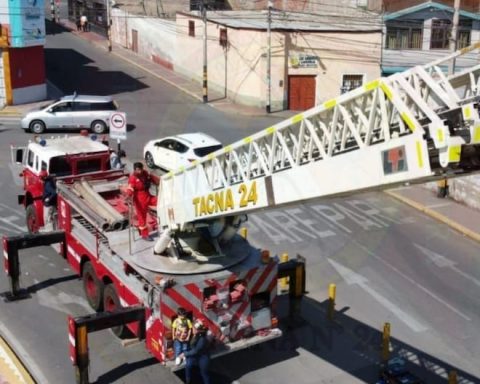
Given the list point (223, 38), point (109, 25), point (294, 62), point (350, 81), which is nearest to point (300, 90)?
point (294, 62)

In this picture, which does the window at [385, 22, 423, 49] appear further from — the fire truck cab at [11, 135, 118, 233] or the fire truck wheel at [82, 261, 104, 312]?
the fire truck wheel at [82, 261, 104, 312]

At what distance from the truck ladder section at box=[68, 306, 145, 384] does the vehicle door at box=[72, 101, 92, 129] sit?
762 inches

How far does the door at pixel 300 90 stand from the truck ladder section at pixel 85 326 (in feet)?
87.8

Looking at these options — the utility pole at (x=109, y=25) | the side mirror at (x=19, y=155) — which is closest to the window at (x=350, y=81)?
the utility pole at (x=109, y=25)

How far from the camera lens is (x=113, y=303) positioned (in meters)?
12.3

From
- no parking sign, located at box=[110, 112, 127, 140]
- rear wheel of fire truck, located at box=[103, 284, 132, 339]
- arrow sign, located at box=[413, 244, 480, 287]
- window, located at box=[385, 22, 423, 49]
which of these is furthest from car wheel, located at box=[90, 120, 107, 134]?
rear wheel of fire truck, located at box=[103, 284, 132, 339]

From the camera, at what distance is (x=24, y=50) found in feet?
111

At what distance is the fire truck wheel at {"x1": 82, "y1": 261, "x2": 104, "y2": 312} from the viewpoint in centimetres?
1291

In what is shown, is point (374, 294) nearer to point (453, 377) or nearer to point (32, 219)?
point (453, 377)

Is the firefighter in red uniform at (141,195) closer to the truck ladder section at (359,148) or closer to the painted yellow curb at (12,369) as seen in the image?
the truck ladder section at (359,148)

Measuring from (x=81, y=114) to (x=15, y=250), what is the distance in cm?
1602

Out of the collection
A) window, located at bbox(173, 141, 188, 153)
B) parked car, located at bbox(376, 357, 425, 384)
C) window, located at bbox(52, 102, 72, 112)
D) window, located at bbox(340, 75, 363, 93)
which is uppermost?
window, located at bbox(340, 75, 363, 93)

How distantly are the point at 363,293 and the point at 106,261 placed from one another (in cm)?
548

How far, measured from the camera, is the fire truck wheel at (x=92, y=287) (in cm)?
1291
